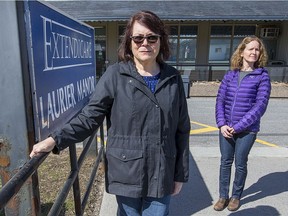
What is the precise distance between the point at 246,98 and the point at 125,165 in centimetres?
152

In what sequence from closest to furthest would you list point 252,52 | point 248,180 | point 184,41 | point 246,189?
point 252,52 → point 246,189 → point 248,180 → point 184,41

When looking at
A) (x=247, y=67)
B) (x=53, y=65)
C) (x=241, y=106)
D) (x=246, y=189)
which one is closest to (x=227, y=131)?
(x=241, y=106)

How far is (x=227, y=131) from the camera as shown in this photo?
113 inches

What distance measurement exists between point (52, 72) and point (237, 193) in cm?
232

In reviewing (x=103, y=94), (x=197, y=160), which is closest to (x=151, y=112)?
(x=103, y=94)

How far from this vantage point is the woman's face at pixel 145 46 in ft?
5.59

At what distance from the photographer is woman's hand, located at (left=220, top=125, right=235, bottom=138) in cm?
285

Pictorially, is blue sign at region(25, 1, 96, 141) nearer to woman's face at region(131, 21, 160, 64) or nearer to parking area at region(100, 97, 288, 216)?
woman's face at region(131, 21, 160, 64)

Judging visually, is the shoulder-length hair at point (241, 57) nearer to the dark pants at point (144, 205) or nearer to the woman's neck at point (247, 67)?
the woman's neck at point (247, 67)

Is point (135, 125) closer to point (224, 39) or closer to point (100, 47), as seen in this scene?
point (100, 47)

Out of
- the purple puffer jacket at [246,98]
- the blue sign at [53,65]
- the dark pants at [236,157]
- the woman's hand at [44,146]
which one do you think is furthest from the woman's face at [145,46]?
the dark pants at [236,157]

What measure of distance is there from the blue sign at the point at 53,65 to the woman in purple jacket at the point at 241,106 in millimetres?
1387

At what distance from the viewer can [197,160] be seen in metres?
4.38

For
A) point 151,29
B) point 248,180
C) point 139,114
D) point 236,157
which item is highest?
point 151,29
